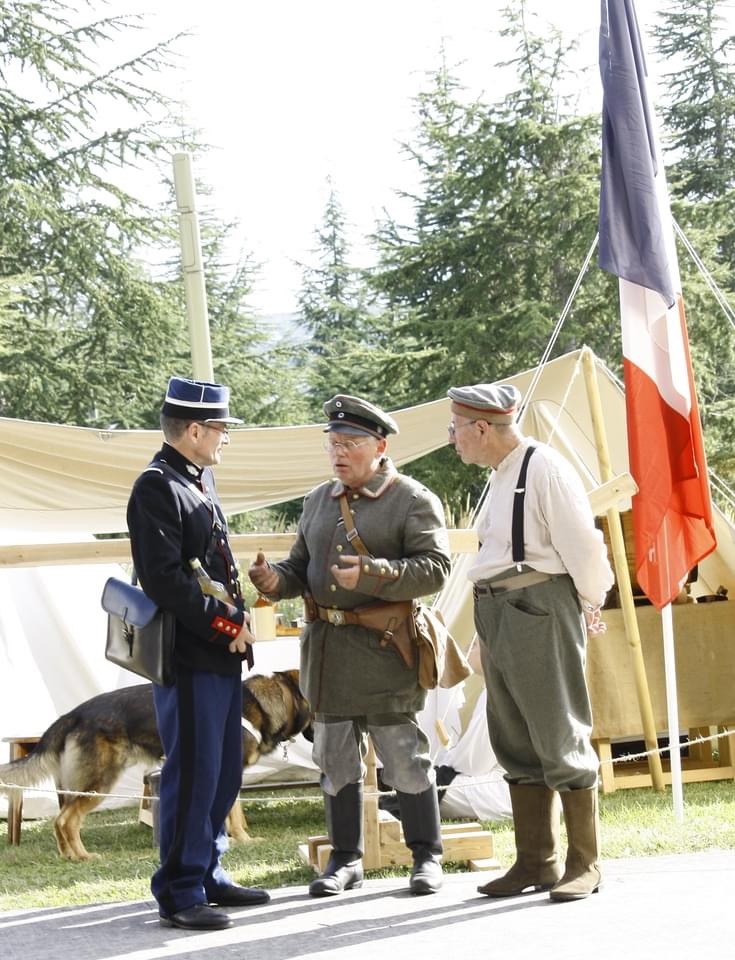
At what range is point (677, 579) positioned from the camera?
19.5 feet

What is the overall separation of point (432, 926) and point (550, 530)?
4.13 ft

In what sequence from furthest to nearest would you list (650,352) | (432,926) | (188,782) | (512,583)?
(650,352)
(512,583)
(188,782)
(432,926)

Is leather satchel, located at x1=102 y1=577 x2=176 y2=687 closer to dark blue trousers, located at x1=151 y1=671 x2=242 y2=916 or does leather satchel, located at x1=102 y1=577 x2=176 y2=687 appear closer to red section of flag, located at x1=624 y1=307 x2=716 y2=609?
dark blue trousers, located at x1=151 y1=671 x2=242 y2=916

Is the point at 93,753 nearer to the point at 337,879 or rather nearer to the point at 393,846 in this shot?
the point at 393,846

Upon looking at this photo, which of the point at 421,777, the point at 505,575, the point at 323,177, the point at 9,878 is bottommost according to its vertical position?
the point at 9,878

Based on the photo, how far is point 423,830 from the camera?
4.41 metres

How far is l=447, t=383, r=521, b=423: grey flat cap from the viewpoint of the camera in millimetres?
4211

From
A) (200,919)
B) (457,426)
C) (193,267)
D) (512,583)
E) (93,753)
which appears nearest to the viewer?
(200,919)

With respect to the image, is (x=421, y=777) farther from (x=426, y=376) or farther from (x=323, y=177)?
(x=323, y=177)

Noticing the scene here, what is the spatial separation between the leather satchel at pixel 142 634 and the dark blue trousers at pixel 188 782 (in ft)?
0.29

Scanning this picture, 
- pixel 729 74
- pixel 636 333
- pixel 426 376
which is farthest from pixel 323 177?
pixel 636 333

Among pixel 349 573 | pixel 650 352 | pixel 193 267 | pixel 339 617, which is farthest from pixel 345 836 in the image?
pixel 193 267

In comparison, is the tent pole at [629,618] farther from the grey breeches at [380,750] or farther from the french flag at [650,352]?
the grey breeches at [380,750]

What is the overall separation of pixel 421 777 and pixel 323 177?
31553 millimetres
